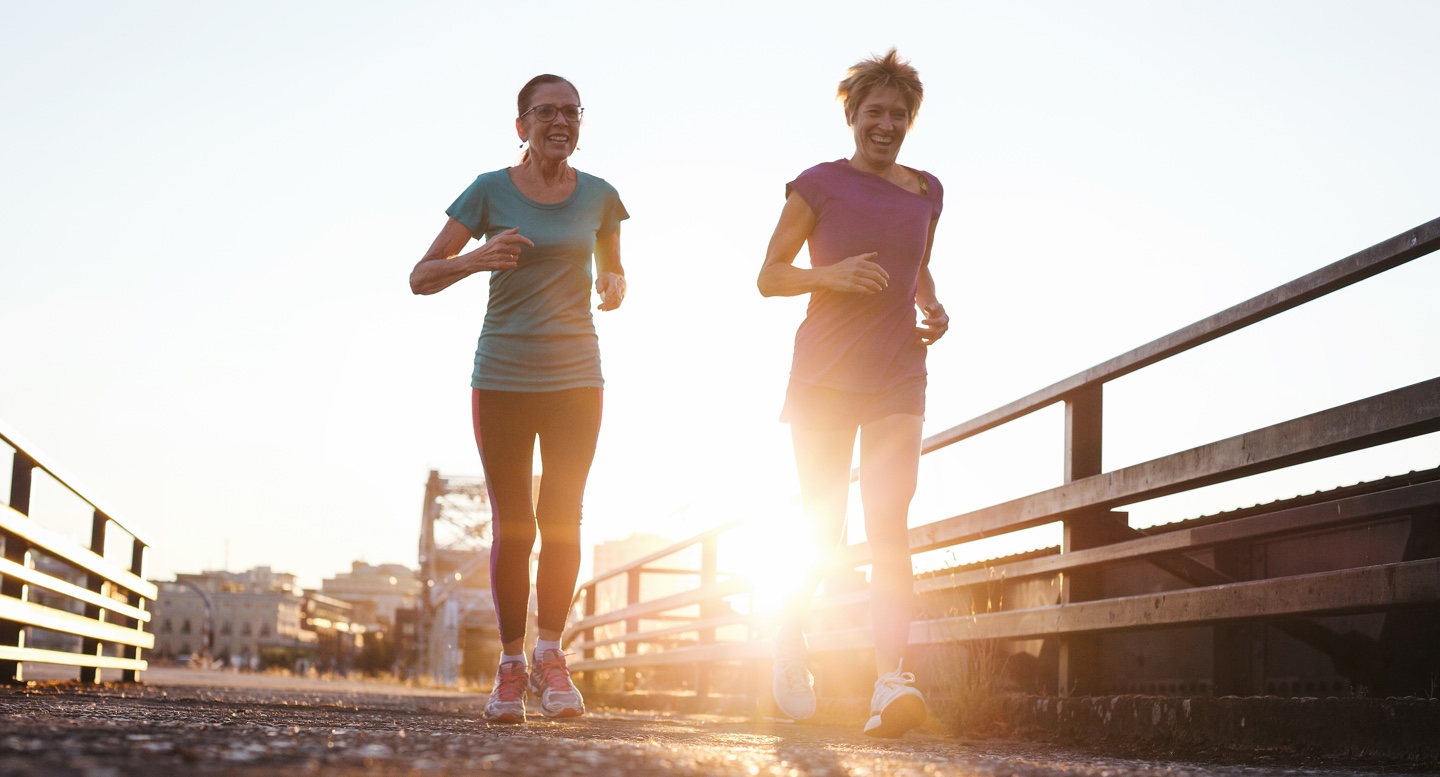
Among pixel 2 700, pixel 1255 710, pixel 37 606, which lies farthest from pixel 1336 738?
pixel 37 606

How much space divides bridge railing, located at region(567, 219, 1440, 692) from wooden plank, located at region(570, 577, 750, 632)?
1.29 metres

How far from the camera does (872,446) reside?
4.36 m

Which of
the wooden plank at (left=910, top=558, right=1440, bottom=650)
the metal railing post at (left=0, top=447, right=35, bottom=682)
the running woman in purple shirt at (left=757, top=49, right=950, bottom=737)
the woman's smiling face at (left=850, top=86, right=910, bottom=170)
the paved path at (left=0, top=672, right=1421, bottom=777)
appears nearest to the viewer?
the paved path at (left=0, top=672, right=1421, bottom=777)

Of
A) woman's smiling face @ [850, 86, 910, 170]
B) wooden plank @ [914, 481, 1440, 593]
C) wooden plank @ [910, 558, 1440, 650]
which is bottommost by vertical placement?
wooden plank @ [910, 558, 1440, 650]

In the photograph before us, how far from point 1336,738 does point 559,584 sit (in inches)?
96.0

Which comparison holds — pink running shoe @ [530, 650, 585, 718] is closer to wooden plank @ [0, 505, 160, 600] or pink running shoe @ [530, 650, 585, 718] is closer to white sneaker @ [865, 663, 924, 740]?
white sneaker @ [865, 663, 924, 740]

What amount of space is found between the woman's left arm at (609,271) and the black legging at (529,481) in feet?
1.11

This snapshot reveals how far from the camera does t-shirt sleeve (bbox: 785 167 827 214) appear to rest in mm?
4480

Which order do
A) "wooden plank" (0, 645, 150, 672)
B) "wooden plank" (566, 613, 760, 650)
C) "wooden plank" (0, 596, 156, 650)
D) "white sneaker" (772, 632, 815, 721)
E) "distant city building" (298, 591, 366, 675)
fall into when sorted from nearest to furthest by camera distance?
"white sneaker" (772, 632, 815, 721) < "wooden plank" (0, 596, 156, 650) < "wooden plank" (0, 645, 150, 672) < "wooden plank" (566, 613, 760, 650) < "distant city building" (298, 591, 366, 675)

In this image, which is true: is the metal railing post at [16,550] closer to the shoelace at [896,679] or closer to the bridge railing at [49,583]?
the bridge railing at [49,583]

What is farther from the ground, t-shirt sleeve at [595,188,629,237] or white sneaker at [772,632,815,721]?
t-shirt sleeve at [595,188,629,237]

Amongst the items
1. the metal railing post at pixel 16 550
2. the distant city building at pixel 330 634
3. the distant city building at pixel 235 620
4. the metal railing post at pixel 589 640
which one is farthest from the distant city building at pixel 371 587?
the metal railing post at pixel 16 550

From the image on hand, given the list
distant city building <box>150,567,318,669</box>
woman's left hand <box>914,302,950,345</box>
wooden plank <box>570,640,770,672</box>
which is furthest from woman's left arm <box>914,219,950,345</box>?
distant city building <box>150,567,318,669</box>

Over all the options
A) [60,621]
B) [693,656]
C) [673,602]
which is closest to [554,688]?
[60,621]
